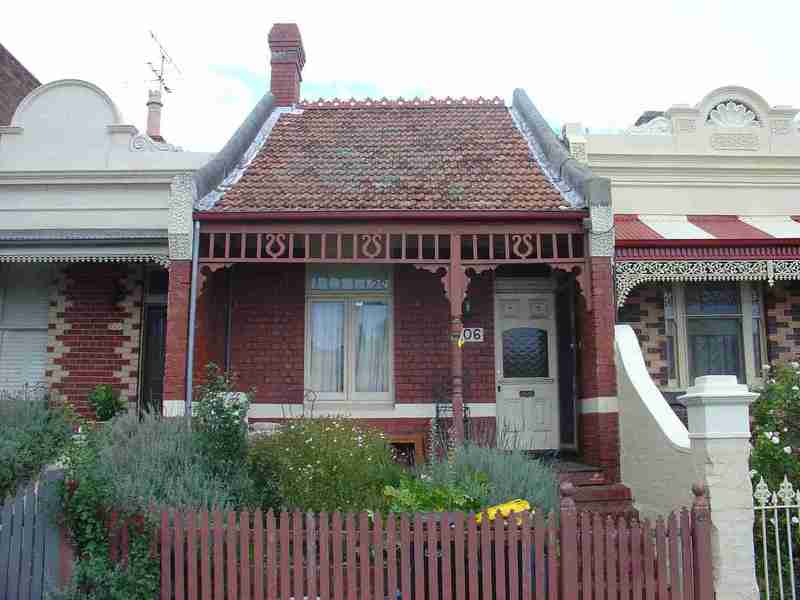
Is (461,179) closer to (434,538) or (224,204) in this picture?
(224,204)

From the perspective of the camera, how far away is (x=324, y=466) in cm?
762

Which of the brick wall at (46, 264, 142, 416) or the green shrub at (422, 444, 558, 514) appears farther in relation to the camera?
the brick wall at (46, 264, 142, 416)

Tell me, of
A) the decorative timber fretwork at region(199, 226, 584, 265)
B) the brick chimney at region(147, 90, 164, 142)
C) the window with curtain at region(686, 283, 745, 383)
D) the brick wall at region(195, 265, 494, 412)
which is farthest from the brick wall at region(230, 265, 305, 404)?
the brick chimney at region(147, 90, 164, 142)

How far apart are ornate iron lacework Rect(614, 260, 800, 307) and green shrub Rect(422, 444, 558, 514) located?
143 inches

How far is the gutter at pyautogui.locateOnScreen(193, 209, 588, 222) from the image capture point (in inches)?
391

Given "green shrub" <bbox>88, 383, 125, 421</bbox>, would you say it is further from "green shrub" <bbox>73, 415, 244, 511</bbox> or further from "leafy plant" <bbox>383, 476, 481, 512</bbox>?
"leafy plant" <bbox>383, 476, 481, 512</bbox>

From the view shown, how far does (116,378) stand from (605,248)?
25.6ft

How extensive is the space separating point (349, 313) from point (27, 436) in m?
4.85

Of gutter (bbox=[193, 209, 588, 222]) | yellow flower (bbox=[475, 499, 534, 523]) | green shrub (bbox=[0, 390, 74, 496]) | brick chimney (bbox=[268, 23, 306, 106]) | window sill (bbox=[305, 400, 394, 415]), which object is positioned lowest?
yellow flower (bbox=[475, 499, 534, 523])

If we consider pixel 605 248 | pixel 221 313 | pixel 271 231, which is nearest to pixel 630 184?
pixel 605 248

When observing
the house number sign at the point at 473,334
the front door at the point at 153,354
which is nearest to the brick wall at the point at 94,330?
the front door at the point at 153,354

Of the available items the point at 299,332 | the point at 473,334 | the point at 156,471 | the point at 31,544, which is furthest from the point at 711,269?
Result: the point at 31,544

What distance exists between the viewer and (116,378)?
12.1 metres

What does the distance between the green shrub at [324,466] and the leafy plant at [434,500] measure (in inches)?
16.7
